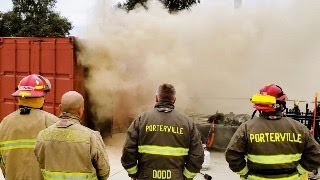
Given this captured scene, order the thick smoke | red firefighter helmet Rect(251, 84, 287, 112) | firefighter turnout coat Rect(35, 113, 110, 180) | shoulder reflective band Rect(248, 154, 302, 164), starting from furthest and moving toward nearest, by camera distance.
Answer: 1. the thick smoke
2. red firefighter helmet Rect(251, 84, 287, 112)
3. shoulder reflective band Rect(248, 154, 302, 164)
4. firefighter turnout coat Rect(35, 113, 110, 180)

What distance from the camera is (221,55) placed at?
1009 cm

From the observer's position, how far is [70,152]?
295 centimetres

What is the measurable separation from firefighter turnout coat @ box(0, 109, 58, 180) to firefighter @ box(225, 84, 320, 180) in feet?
5.92

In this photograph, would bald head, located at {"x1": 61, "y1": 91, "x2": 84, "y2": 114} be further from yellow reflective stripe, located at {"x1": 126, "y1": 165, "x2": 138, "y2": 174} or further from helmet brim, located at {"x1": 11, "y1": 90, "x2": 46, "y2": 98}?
yellow reflective stripe, located at {"x1": 126, "y1": 165, "x2": 138, "y2": 174}

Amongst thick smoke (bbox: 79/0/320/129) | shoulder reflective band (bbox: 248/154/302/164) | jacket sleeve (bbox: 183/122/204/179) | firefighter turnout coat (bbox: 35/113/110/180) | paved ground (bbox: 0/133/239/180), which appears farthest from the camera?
thick smoke (bbox: 79/0/320/129)

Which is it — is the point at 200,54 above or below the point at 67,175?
above

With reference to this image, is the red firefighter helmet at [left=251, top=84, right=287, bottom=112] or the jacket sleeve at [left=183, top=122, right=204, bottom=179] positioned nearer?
the red firefighter helmet at [left=251, top=84, right=287, bottom=112]

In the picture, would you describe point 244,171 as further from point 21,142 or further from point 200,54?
point 200,54

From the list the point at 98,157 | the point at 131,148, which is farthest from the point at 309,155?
the point at 98,157

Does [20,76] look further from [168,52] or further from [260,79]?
[260,79]

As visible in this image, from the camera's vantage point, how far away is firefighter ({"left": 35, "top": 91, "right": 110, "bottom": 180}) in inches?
116

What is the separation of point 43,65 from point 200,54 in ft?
13.2

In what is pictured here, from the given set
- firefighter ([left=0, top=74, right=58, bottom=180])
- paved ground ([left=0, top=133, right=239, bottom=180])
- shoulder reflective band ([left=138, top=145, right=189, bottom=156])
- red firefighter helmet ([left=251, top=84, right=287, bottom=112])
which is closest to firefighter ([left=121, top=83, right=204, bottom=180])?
shoulder reflective band ([left=138, top=145, right=189, bottom=156])

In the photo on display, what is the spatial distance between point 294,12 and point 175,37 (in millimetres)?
3503
